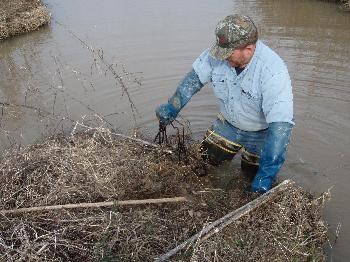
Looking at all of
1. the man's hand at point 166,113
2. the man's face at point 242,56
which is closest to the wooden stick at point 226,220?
the man's face at point 242,56

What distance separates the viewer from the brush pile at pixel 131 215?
3.52m

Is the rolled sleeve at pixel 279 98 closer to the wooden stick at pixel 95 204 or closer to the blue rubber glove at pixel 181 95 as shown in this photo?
the blue rubber glove at pixel 181 95

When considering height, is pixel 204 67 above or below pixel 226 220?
above

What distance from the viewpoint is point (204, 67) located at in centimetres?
441

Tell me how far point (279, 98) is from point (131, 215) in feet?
5.36

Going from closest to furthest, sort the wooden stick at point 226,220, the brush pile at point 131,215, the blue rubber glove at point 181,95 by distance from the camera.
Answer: the wooden stick at point 226,220, the brush pile at point 131,215, the blue rubber glove at point 181,95

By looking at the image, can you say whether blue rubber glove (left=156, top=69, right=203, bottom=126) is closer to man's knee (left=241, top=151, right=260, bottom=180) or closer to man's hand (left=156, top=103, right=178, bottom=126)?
man's hand (left=156, top=103, right=178, bottom=126)

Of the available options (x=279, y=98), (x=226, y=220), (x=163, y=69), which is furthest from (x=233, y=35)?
(x=163, y=69)

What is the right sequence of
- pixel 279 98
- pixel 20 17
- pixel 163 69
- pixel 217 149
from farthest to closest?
1. pixel 20 17
2. pixel 163 69
3. pixel 217 149
4. pixel 279 98

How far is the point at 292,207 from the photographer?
3.94 meters

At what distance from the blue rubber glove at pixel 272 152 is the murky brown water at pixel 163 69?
3.53 feet

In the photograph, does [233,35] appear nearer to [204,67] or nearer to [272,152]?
[204,67]

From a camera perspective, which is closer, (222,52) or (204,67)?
(222,52)

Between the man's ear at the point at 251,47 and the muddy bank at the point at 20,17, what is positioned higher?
the man's ear at the point at 251,47
